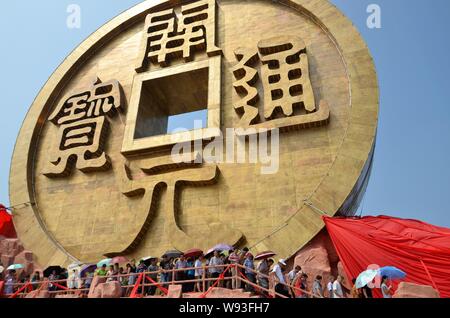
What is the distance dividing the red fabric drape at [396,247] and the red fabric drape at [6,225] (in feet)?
31.9

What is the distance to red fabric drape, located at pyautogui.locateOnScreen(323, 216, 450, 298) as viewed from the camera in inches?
279

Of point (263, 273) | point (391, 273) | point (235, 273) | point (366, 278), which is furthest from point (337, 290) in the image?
point (235, 273)

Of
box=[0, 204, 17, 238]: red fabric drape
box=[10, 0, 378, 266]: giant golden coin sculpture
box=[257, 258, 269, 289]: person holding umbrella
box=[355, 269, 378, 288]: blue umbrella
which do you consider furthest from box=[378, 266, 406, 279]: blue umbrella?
box=[0, 204, 17, 238]: red fabric drape

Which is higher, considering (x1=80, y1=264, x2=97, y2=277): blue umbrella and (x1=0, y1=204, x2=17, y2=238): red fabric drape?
(x1=0, y1=204, x2=17, y2=238): red fabric drape

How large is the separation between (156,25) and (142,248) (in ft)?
27.9

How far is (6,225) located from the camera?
1162 cm

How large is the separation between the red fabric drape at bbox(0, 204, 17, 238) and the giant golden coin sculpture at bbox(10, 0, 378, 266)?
444mm

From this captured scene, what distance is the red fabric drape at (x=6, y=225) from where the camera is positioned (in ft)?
A: 37.8

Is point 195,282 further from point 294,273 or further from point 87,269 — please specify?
point 87,269

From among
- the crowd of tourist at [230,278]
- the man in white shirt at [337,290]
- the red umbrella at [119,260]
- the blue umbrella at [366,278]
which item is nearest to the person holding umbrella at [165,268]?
the crowd of tourist at [230,278]

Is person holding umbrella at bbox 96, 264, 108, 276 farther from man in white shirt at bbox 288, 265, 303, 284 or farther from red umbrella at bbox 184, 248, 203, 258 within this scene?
man in white shirt at bbox 288, 265, 303, 284

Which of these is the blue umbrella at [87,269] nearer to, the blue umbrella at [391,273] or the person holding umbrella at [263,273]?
the person holding umbrella at [263,273]
